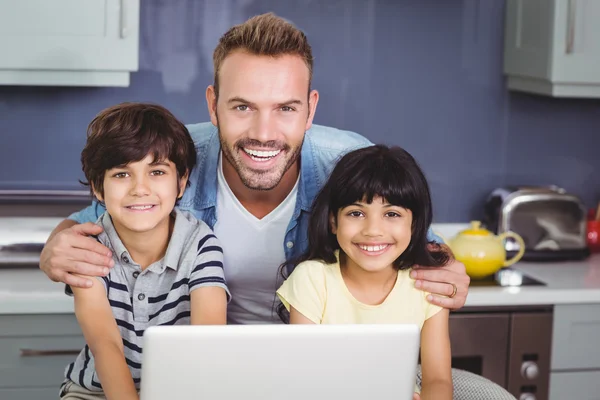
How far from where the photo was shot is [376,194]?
1.66 m

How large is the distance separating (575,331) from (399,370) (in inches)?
57.5

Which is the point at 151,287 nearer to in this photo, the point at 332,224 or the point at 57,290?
the point at 332,224

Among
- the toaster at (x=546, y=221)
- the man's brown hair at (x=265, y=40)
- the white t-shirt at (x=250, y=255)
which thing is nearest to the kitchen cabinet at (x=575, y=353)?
the toaster at (x=546, y=221)

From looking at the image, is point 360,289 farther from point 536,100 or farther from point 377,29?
point 536,100

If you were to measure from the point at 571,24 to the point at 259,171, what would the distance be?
4.00 ft

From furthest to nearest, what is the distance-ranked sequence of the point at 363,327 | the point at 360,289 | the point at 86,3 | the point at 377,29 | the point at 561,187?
the point at 561,187 → the point at 377,29 → the point at 86,3 → the point at 360,289 → the point at 363,327

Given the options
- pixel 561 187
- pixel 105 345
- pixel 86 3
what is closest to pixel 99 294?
pixel 105 345

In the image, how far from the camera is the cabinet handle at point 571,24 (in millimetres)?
2543

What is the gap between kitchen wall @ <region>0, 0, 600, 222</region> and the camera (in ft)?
8.94

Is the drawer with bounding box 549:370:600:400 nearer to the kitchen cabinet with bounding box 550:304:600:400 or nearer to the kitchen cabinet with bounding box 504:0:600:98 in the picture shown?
the kitchen cabinet with bounding box 550:304:600:400

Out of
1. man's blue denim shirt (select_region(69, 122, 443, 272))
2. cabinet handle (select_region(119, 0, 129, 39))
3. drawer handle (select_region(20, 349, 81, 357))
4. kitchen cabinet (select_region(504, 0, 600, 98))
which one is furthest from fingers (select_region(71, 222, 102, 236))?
kitchen cabinet (select_region(504, 0, 600, 98))

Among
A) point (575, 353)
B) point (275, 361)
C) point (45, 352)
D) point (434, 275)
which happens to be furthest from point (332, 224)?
point (575, 353)

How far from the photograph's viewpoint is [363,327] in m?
1.13

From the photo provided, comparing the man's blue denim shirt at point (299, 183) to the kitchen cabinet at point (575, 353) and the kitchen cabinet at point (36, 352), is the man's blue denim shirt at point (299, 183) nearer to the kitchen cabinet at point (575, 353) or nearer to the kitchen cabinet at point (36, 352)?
the kitchen cabinet at point (36, 352)
